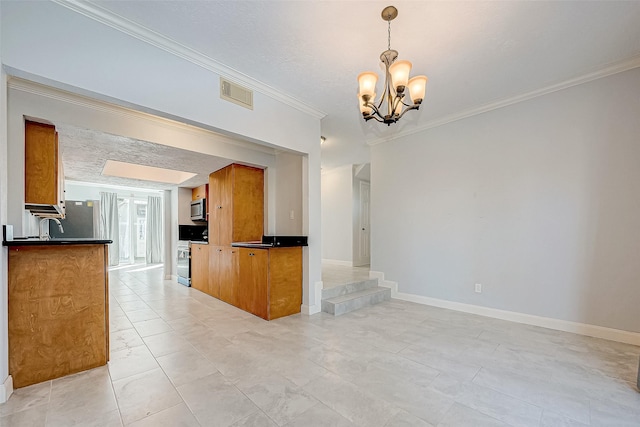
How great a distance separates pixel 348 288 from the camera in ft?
13.9

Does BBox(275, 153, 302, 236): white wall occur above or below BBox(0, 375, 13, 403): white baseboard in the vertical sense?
above

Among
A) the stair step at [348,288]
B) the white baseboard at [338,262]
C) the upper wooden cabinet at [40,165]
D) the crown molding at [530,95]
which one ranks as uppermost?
the crown molding at [530,95]

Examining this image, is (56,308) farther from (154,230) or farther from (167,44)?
(154,230)

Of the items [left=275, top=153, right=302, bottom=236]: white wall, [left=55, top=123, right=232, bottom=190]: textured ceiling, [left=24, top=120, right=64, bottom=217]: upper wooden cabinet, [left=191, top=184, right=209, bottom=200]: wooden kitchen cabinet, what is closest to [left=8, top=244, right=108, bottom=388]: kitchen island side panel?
[left=24, top=120, right=64, bottom=217]: upper wooden cabinet

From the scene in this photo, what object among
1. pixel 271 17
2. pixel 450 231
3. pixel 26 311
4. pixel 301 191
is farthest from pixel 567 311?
pixel 26 311

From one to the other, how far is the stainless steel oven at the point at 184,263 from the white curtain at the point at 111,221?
4245 mm

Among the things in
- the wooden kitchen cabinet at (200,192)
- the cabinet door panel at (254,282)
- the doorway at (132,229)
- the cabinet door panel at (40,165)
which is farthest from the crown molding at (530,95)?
the doorway at (132,229)

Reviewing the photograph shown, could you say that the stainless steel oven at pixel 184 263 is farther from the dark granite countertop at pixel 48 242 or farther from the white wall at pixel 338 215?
the dark granite countertop at pixel 48 242

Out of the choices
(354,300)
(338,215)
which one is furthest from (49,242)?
(338,215)

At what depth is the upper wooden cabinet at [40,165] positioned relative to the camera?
2.43 metres

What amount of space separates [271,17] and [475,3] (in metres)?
1.51

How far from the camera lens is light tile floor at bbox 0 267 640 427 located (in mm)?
1613

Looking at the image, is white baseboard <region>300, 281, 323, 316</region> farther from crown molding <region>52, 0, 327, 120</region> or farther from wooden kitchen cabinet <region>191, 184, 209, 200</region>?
wooden kitchen cabinet <region>191, 184, 209, 200</region>

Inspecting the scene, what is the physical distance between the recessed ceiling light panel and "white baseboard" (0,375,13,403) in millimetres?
3492
